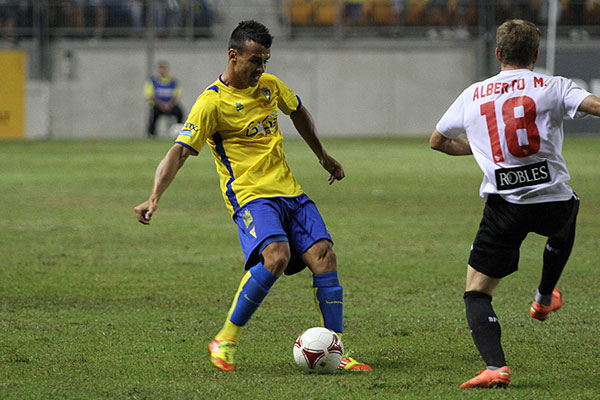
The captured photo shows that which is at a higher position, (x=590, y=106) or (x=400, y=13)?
(x=400, y=13)

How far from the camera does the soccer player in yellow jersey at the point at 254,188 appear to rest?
516 cm

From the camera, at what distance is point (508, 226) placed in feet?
15.5

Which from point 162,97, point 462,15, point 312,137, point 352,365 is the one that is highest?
point 462,15

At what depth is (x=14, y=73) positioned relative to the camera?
109 feet

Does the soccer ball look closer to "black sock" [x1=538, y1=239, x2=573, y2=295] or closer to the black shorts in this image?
the black shorts

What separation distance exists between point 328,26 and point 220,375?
30814 mm

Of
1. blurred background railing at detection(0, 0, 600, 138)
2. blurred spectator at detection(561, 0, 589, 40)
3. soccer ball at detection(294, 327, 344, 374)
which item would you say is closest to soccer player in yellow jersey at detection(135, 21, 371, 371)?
soccer ball at detection(294, 327, 344, 374)

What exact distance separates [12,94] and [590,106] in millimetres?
30558

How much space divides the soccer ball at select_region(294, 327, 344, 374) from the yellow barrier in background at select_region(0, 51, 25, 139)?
29071 mm

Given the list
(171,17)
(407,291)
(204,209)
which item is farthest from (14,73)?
(407,291)

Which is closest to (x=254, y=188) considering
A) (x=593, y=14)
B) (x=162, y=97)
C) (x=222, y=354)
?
(x=222, y=354)

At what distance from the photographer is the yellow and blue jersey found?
209 inches

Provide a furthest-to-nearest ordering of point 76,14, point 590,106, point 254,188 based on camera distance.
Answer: point 76,14 → point 254,188 → point 590,106

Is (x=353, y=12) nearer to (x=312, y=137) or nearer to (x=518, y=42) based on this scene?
(x=312, y=137)
